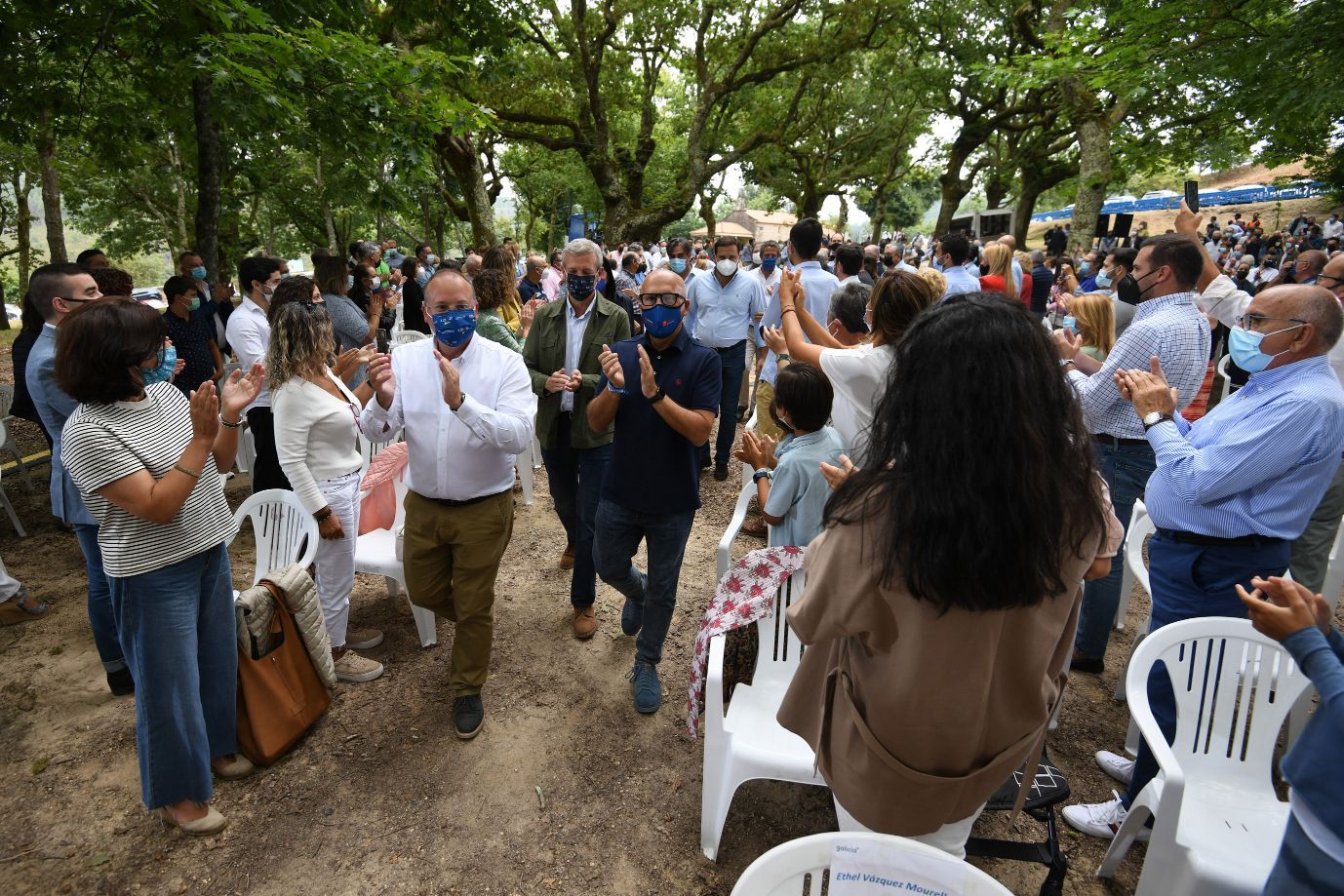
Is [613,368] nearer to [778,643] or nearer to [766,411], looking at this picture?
[778,643]

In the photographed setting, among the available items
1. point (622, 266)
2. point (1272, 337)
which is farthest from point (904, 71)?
point (1272, 337)

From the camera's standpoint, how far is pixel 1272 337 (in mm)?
2268

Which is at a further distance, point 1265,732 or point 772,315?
point 772,315

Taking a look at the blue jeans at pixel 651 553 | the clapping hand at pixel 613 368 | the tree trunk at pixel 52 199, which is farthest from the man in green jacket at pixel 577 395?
the tree trunk at pixel 52 199

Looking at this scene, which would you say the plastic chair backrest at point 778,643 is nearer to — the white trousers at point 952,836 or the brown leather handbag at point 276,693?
the white trousers at point 952,836

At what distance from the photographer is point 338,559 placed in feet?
11.3

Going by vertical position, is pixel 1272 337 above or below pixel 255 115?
below

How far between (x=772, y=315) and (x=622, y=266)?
561 centimetres

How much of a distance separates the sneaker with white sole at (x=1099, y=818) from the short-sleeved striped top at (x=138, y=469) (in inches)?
139

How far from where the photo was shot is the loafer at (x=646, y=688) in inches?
131

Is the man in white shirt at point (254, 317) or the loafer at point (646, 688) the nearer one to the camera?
the loafer at point (646, 688)

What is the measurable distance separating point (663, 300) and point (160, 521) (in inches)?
82.7

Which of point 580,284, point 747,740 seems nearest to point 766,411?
point 580,284

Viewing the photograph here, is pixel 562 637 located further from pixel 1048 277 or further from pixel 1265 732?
pixel 1048 277
